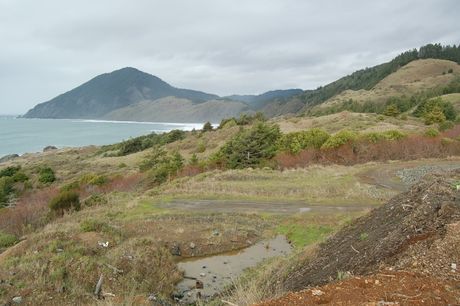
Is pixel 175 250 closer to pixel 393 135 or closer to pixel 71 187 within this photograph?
pixel 71 187

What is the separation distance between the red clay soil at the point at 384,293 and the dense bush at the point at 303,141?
40319 mm

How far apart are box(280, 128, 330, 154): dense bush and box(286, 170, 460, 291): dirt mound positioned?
34.5m

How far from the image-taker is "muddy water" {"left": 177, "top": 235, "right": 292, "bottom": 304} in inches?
626

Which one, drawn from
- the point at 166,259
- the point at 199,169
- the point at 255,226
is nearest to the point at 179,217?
the point at 255,226

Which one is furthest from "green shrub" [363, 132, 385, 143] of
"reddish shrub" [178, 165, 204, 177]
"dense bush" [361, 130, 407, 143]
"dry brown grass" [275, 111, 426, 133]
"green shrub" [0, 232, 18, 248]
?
"green shrub" [0, 232, 18, 248]

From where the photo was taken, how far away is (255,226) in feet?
77.9

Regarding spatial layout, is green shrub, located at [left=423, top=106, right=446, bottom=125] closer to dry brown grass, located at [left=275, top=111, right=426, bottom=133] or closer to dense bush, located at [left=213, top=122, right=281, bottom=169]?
dry brown grass, located at [left=275, top=111, right=426, bottom=133]

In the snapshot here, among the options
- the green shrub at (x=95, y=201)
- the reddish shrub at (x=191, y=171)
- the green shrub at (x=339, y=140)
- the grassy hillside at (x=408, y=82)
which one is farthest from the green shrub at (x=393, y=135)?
the grassy hillside at (x=408, y=82)

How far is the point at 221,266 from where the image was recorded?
1859cm

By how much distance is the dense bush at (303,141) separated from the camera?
47219 mm

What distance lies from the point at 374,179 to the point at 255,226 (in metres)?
14.2

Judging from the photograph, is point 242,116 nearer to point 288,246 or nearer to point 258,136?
point 258,136

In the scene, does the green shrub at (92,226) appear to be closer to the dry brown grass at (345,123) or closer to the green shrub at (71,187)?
the green shrub at (71,187)

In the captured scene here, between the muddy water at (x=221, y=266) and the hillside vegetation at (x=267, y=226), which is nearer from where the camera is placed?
the hillside vegetation at (x=267, y=226)
